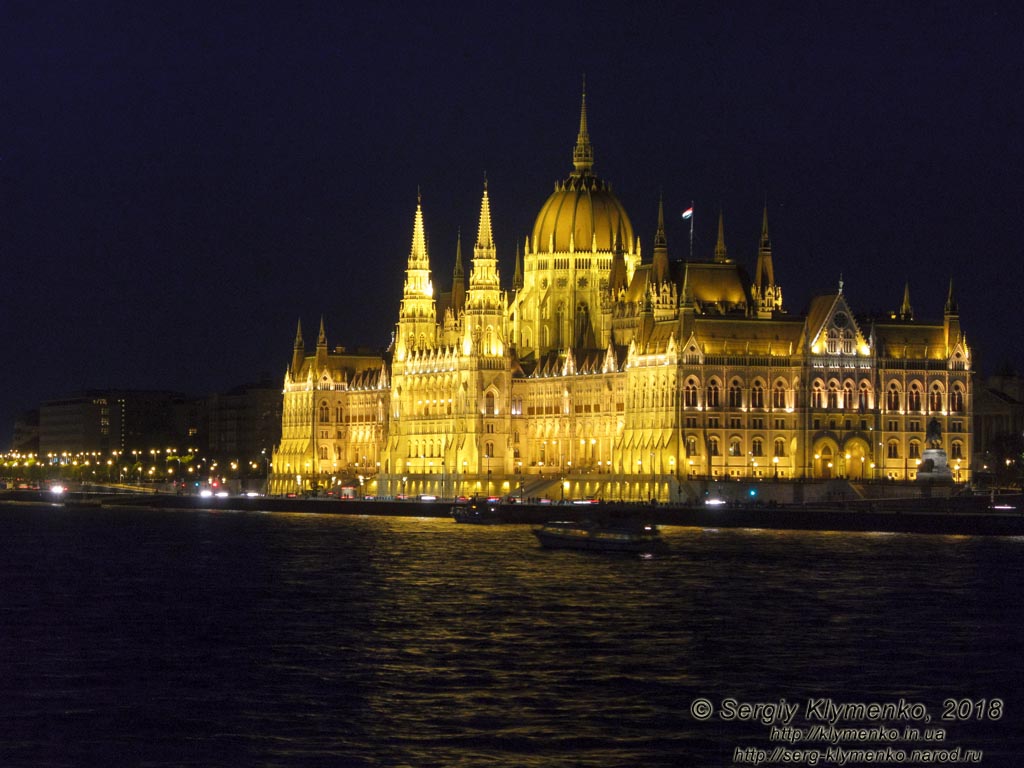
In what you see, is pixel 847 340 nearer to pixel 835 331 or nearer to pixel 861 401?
pixel 835 331

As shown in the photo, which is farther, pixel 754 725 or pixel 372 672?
pixel 372 672

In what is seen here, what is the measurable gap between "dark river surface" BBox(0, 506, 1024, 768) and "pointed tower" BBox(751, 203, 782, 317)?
61761 millimetres

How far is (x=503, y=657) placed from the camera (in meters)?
68.1

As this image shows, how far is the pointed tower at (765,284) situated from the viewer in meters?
177

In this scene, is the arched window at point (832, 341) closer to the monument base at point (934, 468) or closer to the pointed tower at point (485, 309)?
the monument base at point (934, 468)

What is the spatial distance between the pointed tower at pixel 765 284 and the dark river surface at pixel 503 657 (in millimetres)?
61761

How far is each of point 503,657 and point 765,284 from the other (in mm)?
113251

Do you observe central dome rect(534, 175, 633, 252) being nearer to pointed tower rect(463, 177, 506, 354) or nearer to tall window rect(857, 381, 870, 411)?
pointed tower rect(463, 177, 506, 354)

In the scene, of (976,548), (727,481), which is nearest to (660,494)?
(727,481)

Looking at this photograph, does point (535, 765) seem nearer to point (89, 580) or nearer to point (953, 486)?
point (89, 580)

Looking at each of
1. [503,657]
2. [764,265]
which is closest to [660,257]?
[764,265]

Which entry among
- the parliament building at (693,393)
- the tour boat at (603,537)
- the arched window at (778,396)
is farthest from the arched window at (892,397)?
the tour boat at (603,537)

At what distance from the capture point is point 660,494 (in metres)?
163

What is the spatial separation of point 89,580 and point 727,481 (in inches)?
2782
